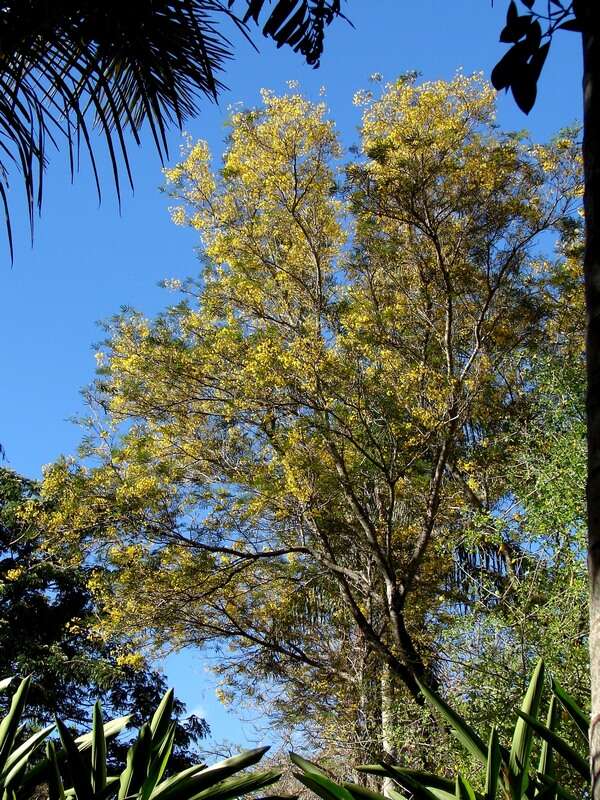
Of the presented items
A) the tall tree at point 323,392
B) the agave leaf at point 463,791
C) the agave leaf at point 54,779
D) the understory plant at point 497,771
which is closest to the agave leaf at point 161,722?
the agave leaf at point 54,779

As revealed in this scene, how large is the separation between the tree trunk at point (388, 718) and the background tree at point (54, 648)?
5.83m

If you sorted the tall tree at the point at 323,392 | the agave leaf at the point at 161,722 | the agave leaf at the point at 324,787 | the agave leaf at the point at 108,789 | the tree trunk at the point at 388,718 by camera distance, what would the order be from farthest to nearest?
the tall tree at the point at 323,392 → the tree trunk at the point at 388,718 → the agave leaf at the point at 161,722 → the agave leaf at the point at 108,789 → the agave leaf at the point at 324,787

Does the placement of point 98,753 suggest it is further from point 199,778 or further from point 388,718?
point 388,718

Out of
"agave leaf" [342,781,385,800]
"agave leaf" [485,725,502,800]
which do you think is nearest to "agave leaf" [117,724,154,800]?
"agave leaf" [342,781,385,800]

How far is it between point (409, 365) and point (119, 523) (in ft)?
12.7

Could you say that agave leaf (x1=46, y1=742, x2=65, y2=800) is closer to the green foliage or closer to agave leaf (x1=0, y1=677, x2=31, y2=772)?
agave leaf (x1=0, y1=677, x2=31, y2=772)

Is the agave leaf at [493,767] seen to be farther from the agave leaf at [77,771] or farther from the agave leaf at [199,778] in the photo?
the agave leaf at [77,771]

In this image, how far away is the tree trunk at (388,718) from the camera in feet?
25.9

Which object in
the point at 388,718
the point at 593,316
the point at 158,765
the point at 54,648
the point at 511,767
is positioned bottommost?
the point at 158,765

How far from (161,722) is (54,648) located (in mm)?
11934

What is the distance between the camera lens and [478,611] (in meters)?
7.35

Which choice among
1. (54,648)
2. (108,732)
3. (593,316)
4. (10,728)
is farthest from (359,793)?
(54,648)

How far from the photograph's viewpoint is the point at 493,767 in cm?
321

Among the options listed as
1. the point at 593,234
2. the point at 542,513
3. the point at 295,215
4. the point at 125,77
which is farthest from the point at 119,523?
the point at 593,234
